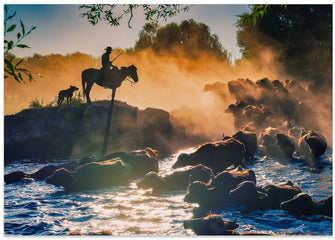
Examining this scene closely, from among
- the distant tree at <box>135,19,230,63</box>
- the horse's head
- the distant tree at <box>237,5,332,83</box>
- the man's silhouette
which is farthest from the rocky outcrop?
the distant tree at <box>135,19,230,63</box>

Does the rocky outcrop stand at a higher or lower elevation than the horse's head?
lower

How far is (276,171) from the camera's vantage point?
16.7 meters

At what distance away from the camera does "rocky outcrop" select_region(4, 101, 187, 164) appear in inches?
924

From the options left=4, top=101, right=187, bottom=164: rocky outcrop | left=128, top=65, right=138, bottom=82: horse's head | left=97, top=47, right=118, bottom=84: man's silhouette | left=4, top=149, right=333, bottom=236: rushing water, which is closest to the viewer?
left=4, top=149, right=333, bottom=236: rushing water

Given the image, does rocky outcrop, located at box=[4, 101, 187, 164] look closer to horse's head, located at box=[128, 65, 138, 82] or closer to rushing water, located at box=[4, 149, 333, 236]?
horse's head, located at box=[128, 65, 138, 82]

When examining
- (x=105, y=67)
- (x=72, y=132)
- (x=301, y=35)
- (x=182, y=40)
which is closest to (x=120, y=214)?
(x=105, y=67)

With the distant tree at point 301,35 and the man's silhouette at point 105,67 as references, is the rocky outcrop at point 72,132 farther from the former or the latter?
the distant tree at point 301,35

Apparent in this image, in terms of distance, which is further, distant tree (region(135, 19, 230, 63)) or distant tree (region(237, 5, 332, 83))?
distant tree (region(135, 19, 230, 63))

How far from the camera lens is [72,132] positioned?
24.4m

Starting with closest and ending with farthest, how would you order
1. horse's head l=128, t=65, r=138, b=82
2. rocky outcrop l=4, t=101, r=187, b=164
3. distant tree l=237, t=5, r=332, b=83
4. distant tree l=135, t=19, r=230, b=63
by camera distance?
horse's head l=128, t=65, r=138, b=82 → rocky outcrop l=4, t=101, r=187, b=164 → distant tree l=237, t=5, r=332, b=83 → distant tree l=135, t=19, r=230, b=63

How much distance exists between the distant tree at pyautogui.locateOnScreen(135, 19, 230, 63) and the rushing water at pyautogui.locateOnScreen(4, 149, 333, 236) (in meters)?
26.3

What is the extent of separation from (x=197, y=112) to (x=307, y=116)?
11.9m

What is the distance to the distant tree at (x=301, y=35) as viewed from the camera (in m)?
26.8
